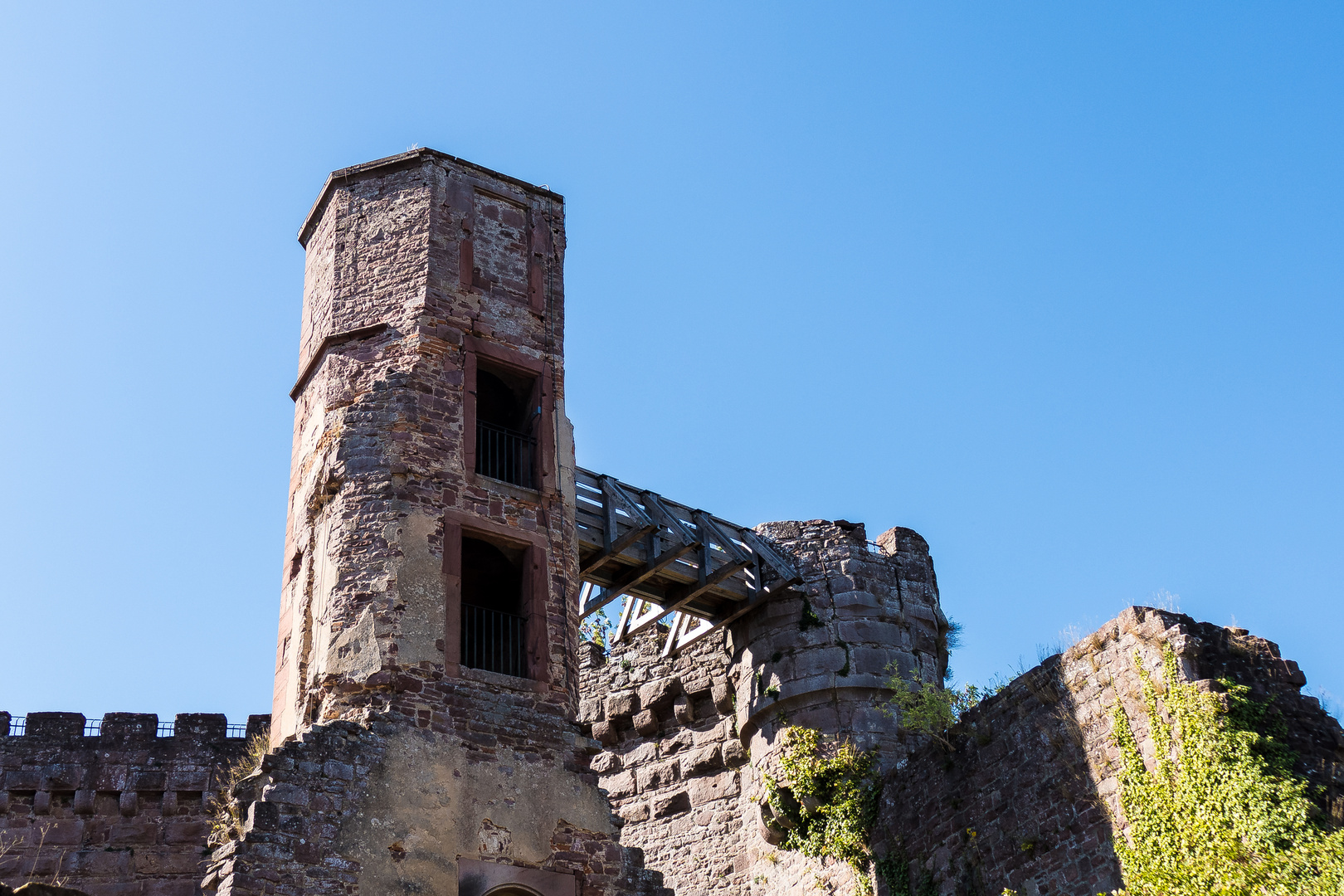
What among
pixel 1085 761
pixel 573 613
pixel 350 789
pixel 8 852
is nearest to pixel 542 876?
pixel 350 789

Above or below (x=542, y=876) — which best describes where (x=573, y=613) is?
above

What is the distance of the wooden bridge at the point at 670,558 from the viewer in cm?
1708

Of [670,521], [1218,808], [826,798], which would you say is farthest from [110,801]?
[1218,808]

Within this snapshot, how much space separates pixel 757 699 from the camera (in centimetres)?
1805

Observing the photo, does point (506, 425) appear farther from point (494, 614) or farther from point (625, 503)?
point (494, 614)

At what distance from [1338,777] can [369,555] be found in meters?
8.36

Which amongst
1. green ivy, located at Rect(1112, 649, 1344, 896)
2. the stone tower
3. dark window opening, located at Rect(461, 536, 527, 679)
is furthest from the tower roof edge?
green ivy, located at Rect(1112, 649, 1344, 896)

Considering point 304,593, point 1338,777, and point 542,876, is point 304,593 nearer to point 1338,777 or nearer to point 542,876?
point 542,876

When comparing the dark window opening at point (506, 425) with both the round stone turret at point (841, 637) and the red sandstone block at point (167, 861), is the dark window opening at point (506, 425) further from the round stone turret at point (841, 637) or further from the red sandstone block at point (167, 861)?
the red sandstone block at point (167, 861)

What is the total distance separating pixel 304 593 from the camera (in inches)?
551

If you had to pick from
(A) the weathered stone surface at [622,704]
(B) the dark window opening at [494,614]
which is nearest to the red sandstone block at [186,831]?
(B) the dark window opening at [494,614]

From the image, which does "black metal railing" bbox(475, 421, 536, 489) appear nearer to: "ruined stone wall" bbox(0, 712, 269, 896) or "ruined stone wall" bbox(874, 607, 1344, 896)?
"ruined stone wall" bbox(874, 607, 1344, 896)

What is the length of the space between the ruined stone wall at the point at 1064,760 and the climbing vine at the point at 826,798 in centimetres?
86

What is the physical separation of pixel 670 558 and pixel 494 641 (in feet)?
12.3
